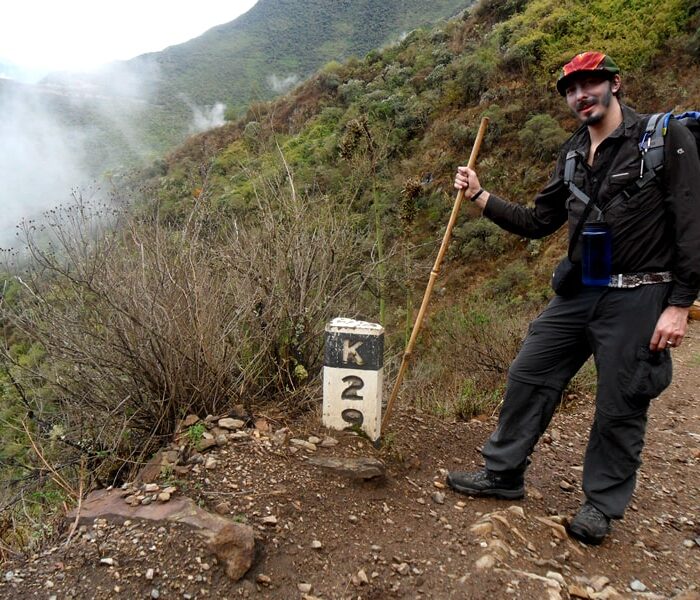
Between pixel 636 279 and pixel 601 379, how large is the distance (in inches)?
19.2

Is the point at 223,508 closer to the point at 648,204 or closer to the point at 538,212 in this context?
the point at 538,212

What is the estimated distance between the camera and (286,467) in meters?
2.78

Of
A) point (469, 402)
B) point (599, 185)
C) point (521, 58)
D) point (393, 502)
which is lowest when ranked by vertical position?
point (469, 402)

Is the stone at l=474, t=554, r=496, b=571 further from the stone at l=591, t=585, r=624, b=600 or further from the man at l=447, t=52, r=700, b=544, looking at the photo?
the man at l=447, t=52, r=700, b=544

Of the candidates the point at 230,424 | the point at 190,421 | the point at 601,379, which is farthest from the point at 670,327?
the point at 190,421

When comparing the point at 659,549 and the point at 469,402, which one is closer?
the point at 659,549

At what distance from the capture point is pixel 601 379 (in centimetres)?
252

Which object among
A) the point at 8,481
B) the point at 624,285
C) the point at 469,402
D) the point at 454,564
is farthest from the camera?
the point at 469,402

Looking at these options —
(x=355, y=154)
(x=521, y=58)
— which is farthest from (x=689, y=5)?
(x=355, y=154)

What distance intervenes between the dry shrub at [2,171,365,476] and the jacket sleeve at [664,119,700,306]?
93.2 inches

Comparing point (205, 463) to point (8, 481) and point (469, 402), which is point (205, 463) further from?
point (469, 402)

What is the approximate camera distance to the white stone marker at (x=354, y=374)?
9.73 feet

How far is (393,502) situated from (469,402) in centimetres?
209

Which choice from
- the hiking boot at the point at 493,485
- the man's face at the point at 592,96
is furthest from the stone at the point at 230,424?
the man's face at the point at 592,96
